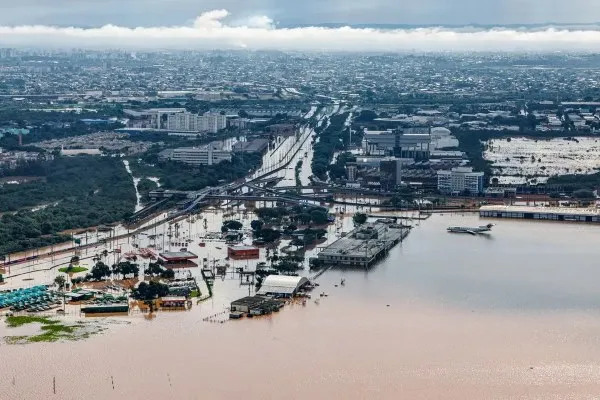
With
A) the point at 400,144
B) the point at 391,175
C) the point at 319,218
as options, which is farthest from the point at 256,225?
the point at 400,144

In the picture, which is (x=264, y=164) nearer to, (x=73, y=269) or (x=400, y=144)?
(x=400, y=144)

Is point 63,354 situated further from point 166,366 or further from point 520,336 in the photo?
point 520,336

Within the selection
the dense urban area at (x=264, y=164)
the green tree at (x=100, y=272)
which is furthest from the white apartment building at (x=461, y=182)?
the green tree at (x=100, y=272)

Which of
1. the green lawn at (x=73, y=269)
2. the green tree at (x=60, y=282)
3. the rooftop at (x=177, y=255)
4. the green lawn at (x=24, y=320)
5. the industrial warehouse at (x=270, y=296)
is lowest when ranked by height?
the green lawn at (x=24, y=320)

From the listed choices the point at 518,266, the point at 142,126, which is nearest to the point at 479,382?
the point at 518,266

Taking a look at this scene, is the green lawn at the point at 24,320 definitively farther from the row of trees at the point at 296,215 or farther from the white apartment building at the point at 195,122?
the white apartment building at the point at 195,122

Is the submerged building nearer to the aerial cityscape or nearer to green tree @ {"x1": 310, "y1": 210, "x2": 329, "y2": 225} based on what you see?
the aerial cityscape

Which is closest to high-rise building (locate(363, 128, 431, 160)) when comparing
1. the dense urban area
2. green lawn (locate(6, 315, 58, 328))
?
the dense urban area
